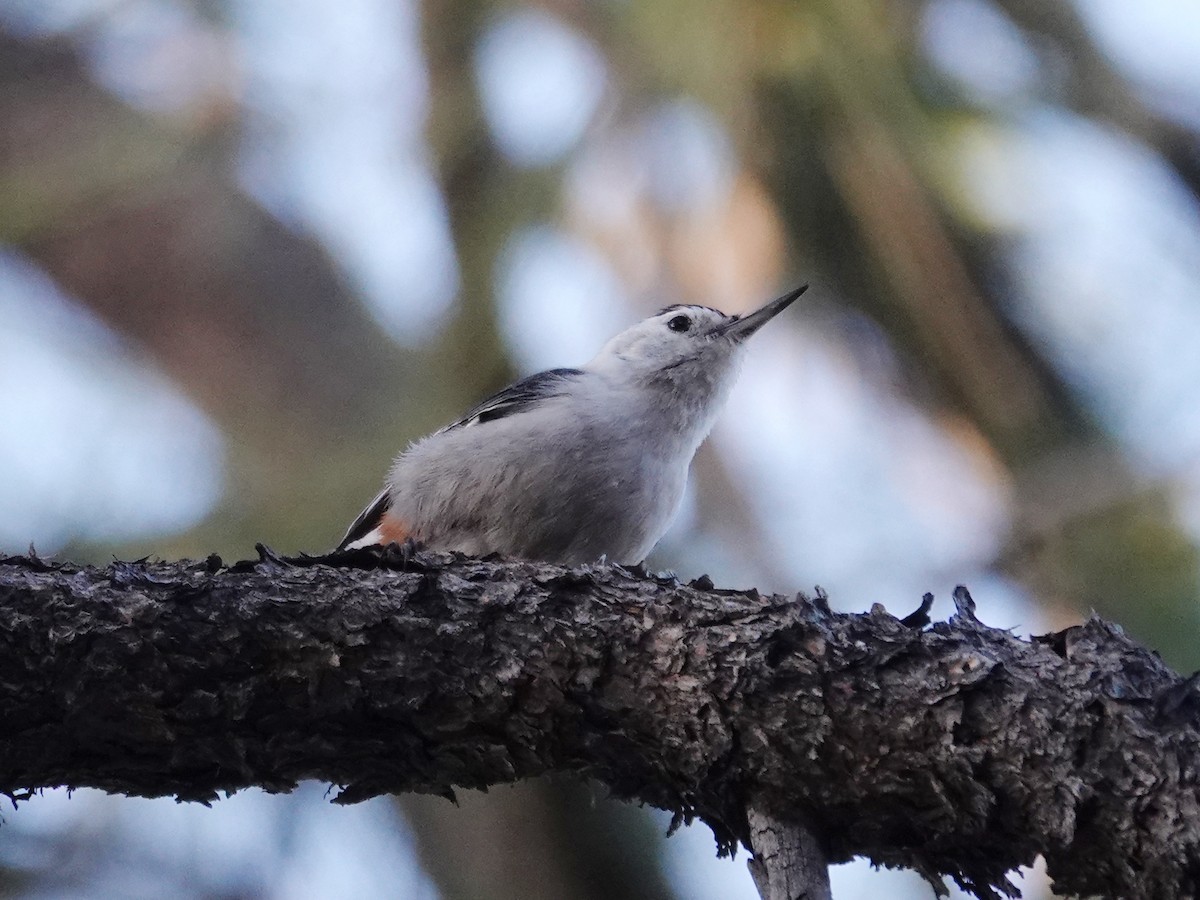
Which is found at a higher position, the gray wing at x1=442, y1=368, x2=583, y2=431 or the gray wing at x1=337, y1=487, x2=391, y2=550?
the gray wing at x1=442, y1=368, x2=583, y2=431

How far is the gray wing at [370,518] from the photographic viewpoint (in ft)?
14.3

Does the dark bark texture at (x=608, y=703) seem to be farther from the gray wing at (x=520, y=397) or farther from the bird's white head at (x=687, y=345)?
the bird's white head at (x=687, y=345)

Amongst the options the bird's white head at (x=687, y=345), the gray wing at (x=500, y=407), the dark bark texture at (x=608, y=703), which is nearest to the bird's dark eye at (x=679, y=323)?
the bird's white head at (x=687, y=345)

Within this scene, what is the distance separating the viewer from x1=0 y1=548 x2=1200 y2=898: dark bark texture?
2.30m

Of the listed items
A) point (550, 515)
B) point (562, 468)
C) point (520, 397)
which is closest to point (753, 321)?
point (520, 397)

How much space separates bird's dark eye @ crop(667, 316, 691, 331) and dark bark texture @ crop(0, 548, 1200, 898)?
8.09 ft

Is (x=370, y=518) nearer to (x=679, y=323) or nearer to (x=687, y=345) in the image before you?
(x=687, y=345)

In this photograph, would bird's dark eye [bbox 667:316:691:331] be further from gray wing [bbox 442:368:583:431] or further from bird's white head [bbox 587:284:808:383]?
gray wing [bbox 442:368:583:431]

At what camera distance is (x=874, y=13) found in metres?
4.43

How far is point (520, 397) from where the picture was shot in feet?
14.9

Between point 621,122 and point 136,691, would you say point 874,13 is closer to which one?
point 621,122

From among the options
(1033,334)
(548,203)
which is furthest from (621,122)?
(1033,334)

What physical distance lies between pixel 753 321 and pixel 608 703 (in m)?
2.61

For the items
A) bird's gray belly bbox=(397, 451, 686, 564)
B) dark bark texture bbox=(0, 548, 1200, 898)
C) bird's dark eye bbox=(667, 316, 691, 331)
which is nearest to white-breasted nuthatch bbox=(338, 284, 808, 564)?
bird's gray belly bbox=(397, 451, 686, 564)
